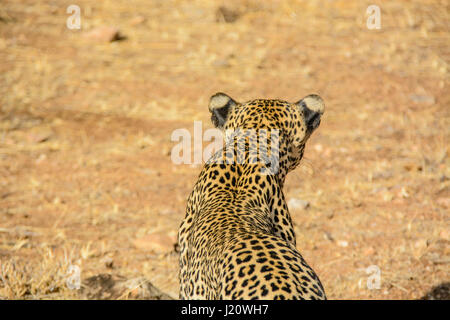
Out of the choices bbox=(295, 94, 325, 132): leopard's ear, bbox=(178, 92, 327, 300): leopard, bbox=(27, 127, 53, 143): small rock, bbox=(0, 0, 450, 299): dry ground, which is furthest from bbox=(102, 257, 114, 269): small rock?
bbox=(27, 127, 53, 143): small rock

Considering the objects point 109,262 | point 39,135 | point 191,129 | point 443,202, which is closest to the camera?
point 109,262

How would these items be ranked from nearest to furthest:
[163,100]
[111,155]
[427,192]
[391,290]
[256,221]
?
[256,221], [391,290], [427,192], [111,155], [163,100]

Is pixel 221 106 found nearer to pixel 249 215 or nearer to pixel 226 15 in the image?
pixel 249 215

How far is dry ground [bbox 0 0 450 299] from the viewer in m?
7.77

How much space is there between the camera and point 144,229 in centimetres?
849

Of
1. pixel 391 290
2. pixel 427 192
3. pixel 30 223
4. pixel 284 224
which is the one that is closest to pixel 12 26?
pixel 30 223

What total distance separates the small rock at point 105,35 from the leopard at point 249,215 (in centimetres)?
974

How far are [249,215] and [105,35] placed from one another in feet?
36.0

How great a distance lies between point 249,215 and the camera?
4.42 meters

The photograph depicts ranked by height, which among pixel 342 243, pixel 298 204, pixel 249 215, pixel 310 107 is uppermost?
pixel 310 107

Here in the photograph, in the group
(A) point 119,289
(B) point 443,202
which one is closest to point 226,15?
(B) point 443,202

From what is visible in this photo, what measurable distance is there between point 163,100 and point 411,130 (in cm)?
385

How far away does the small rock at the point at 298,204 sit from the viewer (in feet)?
29.5

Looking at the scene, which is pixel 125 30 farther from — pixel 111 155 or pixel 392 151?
pixel 392 151
